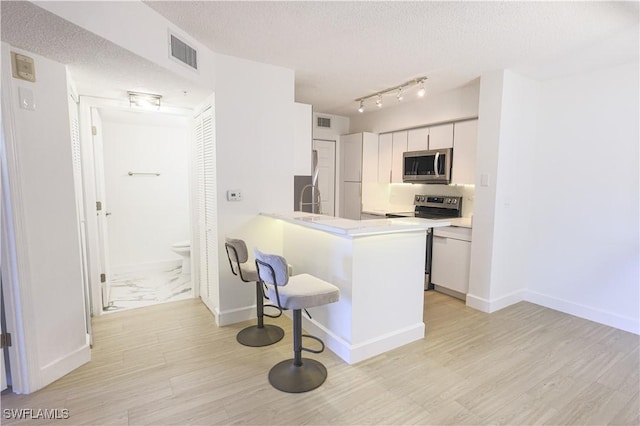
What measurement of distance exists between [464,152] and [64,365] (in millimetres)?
4250

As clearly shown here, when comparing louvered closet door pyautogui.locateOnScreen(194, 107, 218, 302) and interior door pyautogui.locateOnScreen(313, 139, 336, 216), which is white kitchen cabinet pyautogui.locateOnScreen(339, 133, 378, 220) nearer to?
interior door pyautogui.locateOnScreen(313, 139, 336, 216)

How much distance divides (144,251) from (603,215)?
5692 mm

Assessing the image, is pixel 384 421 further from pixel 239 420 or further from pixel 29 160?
pixel 29 160

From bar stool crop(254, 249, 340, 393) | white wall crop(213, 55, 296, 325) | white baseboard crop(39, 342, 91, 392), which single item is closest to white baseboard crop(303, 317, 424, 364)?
bar stool crop(254, 249, 340, 393)

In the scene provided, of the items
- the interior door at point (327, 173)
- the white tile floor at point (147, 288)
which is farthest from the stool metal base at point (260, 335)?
the interior door at point (327, 173)

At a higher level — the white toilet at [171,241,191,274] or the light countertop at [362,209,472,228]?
the light countertop at [362,209,472,228]

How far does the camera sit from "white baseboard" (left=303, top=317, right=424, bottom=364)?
2.45 metres

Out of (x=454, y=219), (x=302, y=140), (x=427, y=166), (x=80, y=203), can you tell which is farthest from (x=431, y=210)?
(x=80, y=203)

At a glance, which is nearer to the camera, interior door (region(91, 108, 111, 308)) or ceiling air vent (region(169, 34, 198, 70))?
ceiling air vent (region(169, 34, 198, 70))

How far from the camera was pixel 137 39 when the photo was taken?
1.99 metres

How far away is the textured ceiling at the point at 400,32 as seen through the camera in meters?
2.08

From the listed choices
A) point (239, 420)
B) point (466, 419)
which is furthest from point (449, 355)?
point (239, 420)

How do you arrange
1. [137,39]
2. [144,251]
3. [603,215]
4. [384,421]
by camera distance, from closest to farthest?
→ [384,421] < [137,39] < [603,215] < [144,251]

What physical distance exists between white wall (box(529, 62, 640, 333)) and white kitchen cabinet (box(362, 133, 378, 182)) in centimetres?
220
